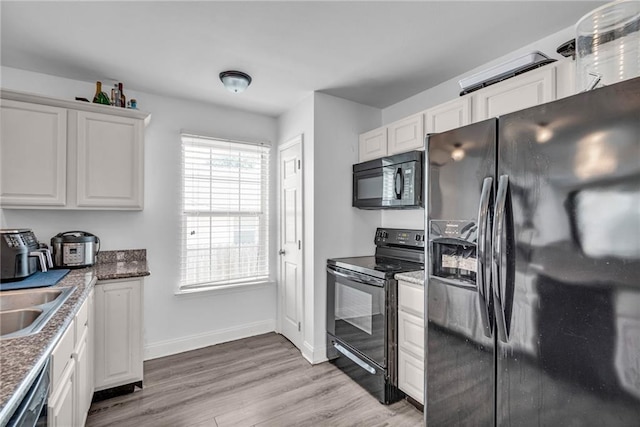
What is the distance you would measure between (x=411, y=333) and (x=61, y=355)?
1868mm

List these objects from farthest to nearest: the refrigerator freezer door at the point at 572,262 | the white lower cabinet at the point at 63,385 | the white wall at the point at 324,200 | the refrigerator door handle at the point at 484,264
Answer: the white wall at the point at 324,200 → the refrigerator door handle at the point at 484,264 → the white lower cabinet at the point at 63,385 → the refrigerator freezer door at the point at 572,262

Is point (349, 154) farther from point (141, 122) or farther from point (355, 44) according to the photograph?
point (141, 122)

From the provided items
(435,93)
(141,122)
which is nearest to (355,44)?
(435,93)

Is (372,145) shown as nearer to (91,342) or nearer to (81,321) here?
(81,321)

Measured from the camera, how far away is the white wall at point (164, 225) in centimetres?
251

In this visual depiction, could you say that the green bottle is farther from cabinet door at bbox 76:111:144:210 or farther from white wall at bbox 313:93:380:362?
white wall at bbox 313:93:380:362

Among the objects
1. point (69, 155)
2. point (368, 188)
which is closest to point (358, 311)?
point (368, 188)

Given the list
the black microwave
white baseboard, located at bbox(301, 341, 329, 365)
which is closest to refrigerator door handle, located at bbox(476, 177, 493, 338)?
the black microwave

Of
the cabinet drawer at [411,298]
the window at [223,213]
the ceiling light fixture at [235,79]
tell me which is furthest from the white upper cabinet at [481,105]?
the window at [223,213]

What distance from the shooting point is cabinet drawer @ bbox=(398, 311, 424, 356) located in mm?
1987

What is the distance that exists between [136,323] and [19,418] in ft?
5.04

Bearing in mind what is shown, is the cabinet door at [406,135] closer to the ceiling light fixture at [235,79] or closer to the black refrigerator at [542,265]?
the black refrigerator at [542,265]

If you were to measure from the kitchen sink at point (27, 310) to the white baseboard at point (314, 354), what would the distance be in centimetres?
190

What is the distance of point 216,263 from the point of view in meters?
3.17
